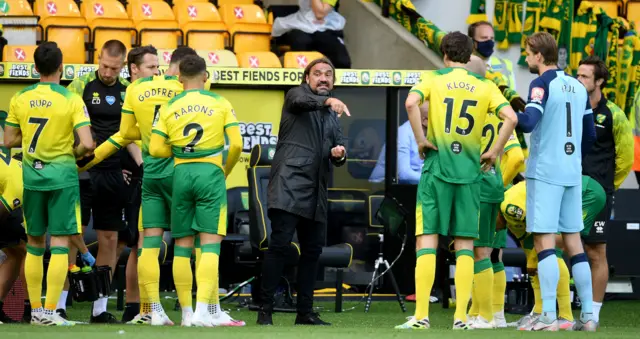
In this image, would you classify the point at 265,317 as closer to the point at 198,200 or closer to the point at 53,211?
the point at 198,200

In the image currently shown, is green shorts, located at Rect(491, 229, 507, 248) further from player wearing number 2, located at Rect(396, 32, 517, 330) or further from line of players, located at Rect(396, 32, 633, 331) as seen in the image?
player wearing number 2, located at Rect(396, 32, 517, 330)

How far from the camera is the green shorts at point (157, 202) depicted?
9.27 m

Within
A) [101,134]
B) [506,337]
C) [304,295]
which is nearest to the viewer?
[506,337]

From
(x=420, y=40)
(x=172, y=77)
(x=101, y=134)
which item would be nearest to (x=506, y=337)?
(x=172, y=77)

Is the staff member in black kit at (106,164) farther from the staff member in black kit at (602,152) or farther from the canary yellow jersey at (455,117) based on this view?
the staff member in black kit at (602,152)

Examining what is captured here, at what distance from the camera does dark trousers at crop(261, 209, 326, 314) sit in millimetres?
9352

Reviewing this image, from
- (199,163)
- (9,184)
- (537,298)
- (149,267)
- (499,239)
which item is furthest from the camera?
(499,239)

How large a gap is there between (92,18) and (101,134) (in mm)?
4722

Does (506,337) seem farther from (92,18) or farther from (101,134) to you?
(92,18)

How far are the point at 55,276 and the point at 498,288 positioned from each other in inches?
130

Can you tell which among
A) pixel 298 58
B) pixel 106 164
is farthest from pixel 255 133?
pixel 106 164

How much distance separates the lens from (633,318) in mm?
11906

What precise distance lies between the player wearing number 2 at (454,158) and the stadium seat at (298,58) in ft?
18.1

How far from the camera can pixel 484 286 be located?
9.37 metres
